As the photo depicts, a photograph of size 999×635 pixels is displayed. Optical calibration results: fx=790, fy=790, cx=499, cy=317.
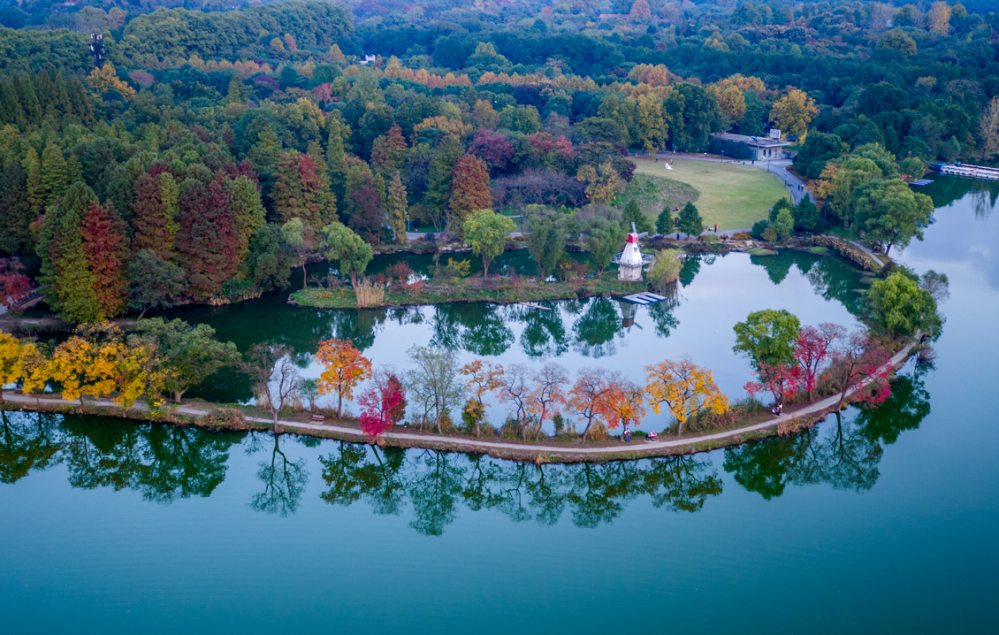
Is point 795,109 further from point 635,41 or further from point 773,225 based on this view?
point 635,41

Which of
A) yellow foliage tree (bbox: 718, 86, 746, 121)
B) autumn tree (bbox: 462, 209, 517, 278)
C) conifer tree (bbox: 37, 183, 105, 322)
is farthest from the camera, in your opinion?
yellow foliage tree (bbox: 718, 86, 746, 121)

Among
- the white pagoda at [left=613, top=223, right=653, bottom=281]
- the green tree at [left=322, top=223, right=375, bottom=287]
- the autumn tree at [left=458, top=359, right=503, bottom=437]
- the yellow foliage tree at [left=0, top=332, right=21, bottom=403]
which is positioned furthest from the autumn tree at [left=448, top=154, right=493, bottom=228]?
the yellow foliage tree at [left=0, top=332, right=21, bottom=403]

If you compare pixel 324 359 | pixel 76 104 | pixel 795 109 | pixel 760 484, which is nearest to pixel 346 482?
pixel 324 359

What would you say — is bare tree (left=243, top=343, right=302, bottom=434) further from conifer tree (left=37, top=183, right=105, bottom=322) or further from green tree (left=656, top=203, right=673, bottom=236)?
green tree (left=656, top=203, right=673, bottom=236)

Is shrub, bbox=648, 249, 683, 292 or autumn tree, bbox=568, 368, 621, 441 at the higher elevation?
autumn tree, bbox=568, 368, 621, 441

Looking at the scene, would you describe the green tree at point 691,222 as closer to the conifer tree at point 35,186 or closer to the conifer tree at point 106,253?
the conifer tree at point 106,253
